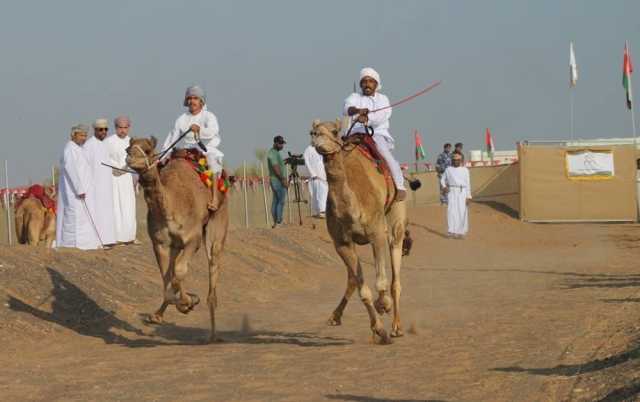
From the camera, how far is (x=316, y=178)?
27.6 m

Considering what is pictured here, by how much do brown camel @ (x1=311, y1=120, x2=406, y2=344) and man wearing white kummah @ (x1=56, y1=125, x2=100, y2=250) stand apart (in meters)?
7.57

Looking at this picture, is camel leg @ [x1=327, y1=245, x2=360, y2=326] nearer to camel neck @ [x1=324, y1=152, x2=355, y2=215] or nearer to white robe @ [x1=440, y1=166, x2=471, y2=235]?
camel neck @ [x1=324, y1=152, x2=355, y2=215]

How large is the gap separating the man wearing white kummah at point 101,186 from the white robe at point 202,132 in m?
5.74

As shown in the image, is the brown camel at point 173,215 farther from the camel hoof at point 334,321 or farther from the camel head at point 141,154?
the camel hoof at point 334,321

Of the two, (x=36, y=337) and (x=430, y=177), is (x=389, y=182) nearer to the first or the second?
(x=36, y=337)

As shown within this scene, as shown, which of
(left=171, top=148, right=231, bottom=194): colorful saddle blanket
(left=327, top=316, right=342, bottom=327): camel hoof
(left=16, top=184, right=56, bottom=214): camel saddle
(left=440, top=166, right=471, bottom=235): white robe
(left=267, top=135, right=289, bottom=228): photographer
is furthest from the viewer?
(left=440, top=166, right=471, bottom=235): white robe

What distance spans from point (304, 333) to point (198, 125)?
256 cm

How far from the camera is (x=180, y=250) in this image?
11695mm

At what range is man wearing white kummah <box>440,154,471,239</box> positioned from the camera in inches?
1171

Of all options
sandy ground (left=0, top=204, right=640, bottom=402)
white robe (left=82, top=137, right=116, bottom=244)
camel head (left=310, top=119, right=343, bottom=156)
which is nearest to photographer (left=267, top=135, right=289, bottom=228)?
sandy ground (left=0, top=204, right=640, bottom=402)

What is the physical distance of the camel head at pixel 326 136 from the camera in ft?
34.4

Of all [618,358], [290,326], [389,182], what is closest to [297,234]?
[290,326]

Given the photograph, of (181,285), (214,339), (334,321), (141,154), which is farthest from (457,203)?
(141,154)

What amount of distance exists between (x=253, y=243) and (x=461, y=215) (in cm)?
960
